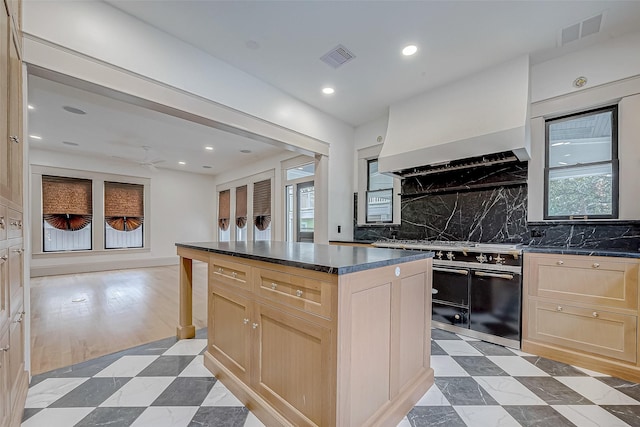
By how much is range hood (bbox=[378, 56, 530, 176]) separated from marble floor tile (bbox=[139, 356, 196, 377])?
9.73 feet

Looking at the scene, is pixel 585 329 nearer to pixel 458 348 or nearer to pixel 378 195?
pixel 458 348

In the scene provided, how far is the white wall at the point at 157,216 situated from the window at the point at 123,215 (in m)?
0.22

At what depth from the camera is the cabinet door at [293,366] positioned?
125 cm

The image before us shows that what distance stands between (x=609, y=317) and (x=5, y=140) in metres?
4.04

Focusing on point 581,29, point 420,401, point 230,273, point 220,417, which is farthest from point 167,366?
point 581,29

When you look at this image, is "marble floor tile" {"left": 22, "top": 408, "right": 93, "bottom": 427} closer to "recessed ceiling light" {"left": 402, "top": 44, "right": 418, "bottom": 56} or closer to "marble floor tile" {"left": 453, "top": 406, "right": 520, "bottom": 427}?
"marble floor tile" {"left": 453, "top": 406, "right": 520, "bottom": 427}

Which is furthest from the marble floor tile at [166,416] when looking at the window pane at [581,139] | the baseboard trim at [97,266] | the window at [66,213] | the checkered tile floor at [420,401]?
the window at [66,213]

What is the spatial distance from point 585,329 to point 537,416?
→ 1.07 metres

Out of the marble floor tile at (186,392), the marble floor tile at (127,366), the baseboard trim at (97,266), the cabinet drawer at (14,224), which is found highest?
the cabinet drawer at (14,224)

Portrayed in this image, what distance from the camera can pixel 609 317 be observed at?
2105 millimetres

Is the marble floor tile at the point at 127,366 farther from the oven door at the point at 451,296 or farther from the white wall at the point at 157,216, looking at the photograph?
the white wall at the point at 157,216

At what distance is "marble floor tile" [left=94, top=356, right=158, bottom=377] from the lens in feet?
6.72

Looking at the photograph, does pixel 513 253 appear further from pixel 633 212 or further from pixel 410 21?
pixel 410 21

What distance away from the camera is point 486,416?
1615 mm
